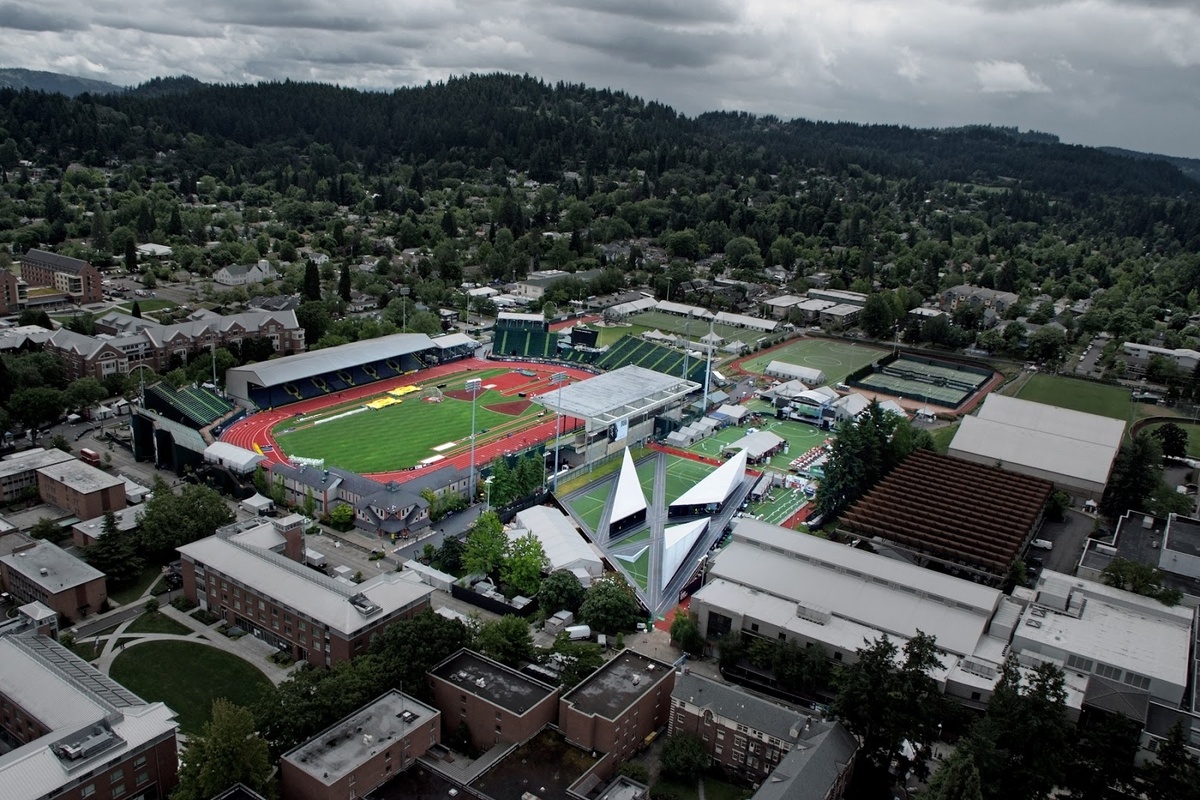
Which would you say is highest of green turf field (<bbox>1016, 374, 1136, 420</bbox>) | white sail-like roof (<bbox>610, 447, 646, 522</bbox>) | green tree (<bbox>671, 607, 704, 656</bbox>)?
green turf field (<bbox>1016, 374, 1136, 420</bbox>)

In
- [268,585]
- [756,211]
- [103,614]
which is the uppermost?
[756,211]

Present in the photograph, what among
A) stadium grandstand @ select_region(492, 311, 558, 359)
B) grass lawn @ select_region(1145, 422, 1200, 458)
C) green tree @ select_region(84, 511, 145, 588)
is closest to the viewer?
green tree @ select_region(84, 511, 145, 588)

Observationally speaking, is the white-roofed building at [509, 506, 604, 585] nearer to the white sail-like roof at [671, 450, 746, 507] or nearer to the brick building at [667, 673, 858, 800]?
the white sail-like roof at [671, 450, 746, 507]

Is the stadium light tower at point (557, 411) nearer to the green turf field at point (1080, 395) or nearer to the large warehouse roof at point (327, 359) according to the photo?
the large warehouse roof at point (327, 359)

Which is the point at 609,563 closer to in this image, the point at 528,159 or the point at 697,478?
the point at 697,478

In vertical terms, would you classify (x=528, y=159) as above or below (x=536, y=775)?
above

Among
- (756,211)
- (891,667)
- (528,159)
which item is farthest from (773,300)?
(528,159)

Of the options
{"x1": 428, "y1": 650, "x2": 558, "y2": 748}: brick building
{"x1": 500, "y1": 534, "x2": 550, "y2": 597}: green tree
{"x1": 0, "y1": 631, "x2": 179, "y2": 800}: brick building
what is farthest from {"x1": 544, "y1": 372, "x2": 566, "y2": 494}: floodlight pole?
{"x1": 0, "y1": 631, "x2": 179, "y2": 800}: brick building
